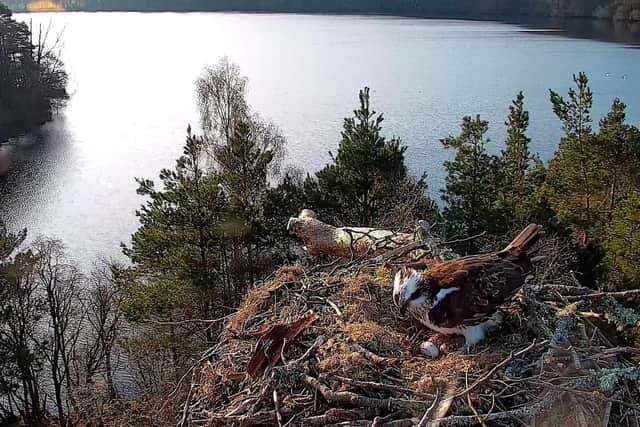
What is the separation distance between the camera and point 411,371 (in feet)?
15.1

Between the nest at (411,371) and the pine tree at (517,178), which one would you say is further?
the pine tree at (517,178)

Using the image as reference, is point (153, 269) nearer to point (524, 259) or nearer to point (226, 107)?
point (524, 259)

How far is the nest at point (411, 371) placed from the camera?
413cm

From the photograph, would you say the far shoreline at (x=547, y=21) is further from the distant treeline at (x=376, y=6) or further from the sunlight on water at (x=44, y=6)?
the sunlight on water at (x=44, y=6)

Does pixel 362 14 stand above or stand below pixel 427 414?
above

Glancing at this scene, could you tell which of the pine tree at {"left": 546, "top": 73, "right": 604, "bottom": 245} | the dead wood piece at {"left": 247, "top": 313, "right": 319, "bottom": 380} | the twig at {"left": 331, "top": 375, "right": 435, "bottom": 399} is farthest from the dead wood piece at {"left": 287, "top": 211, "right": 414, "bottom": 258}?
the pine tree at {"left": 546, "top": 73, "right": 604, "bottom": 245}

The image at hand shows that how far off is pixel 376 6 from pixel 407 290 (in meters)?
86.2

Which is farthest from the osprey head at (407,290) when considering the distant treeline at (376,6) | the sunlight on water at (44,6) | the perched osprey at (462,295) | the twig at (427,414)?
the sunlight on water at (44,6)

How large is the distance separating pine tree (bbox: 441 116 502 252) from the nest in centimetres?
941

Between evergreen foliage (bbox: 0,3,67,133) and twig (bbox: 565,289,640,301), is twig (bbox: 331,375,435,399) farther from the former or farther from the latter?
evergreen foliage (bbox: 0,3,67,133)

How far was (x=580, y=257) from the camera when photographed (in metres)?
14.6

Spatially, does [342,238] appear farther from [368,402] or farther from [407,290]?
[368,402]

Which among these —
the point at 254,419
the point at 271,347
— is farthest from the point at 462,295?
the point at 254,419

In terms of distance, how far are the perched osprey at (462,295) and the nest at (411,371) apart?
0.57ft
